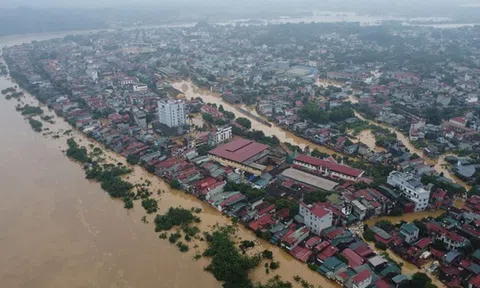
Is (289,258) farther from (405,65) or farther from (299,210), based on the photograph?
(405,65)

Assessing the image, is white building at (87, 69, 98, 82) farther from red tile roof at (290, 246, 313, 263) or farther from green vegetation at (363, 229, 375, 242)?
green vegetation at (363, 229, 375, 242)

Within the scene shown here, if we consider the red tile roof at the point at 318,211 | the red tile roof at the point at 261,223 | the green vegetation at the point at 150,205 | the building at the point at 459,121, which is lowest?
the green vegetation at the point at 150,205

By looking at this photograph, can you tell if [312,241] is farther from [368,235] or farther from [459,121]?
[459,121]

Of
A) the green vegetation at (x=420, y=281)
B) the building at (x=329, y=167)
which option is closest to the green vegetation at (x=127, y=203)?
the building at (x=329, y=167)

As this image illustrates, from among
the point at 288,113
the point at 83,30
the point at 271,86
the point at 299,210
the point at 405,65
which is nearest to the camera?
the point at 299,210

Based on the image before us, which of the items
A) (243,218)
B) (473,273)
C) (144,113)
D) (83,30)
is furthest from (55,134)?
(83,30)

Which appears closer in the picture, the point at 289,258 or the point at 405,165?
the point at 289,258

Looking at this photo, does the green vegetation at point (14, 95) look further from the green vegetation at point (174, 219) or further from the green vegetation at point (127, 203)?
the green vegetation at point (174, 219)
